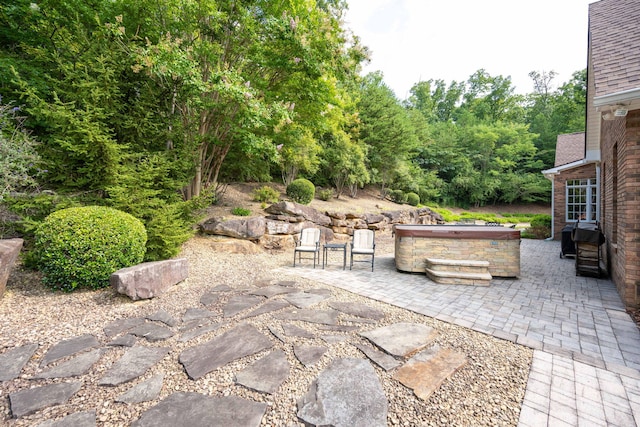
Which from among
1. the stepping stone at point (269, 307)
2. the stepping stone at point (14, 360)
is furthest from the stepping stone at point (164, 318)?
the stepping stone at point (14, 360)

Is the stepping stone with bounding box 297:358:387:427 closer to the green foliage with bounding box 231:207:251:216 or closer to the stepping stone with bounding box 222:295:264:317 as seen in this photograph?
the stepping stone with bounding box 222:295:264:317

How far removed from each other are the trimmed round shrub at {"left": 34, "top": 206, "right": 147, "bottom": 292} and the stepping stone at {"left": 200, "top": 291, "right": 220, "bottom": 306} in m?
1.19

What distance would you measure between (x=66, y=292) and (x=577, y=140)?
19506 mm

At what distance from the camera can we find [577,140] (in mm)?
13008

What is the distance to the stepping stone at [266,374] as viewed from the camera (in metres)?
1.79

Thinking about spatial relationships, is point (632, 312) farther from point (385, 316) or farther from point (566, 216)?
point (566, 216)

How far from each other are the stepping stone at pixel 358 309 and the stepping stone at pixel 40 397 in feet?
7.86

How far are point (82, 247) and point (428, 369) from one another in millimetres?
4161

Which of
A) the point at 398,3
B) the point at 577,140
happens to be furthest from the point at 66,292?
the point at 577,140

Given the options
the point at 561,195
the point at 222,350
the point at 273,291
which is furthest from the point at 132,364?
the point at 561,195

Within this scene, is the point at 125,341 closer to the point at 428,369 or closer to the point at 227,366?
the point at 227,366

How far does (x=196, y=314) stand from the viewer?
2.96 m

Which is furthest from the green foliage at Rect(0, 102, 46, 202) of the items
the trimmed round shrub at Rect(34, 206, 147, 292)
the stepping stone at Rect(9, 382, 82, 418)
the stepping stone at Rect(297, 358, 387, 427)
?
the stepping stone at Rect(297, 358, 387, 427)

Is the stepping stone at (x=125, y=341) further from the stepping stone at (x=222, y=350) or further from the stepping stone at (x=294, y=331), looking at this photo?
the stepping stone at (x=294, y=331)
